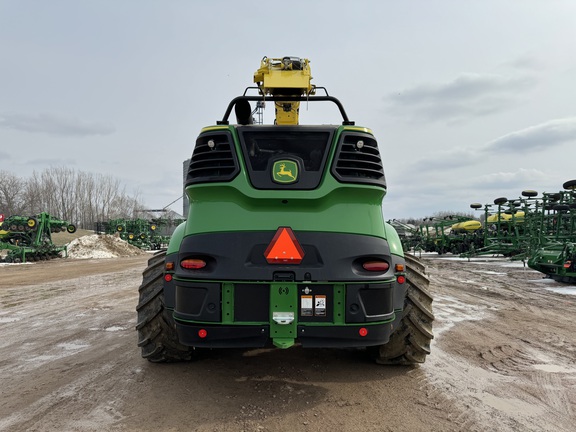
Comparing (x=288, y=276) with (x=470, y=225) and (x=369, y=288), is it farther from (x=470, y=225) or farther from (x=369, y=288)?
(x=470, y=225)

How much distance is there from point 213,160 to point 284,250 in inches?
39.7

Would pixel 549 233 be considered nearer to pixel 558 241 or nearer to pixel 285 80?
pixel 558 241

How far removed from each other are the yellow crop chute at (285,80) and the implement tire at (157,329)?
360 centimetres

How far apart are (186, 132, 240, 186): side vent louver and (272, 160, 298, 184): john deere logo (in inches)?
12.6

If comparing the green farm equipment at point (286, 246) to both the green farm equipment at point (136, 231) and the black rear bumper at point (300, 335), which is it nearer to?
the black rear bumper at point (300, 335)

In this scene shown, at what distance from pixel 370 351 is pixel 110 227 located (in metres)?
38.2

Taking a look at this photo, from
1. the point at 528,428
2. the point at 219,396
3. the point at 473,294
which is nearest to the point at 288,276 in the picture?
the point at 219,396

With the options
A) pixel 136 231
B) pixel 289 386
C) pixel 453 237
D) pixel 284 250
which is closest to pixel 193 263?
pixel 284 250

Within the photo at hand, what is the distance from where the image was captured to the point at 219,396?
338 centimetres

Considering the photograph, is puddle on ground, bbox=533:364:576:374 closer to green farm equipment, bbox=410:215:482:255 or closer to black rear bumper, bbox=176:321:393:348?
black rear bumper, bbox=176:321:393:348

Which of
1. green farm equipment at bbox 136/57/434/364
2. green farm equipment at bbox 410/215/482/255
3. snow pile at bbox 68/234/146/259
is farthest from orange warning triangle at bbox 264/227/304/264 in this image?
snow pile at bbox 68/234/146/259

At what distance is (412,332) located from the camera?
3811mm

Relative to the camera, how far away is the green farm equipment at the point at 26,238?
77.0 ft

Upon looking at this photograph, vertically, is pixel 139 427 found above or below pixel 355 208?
below
